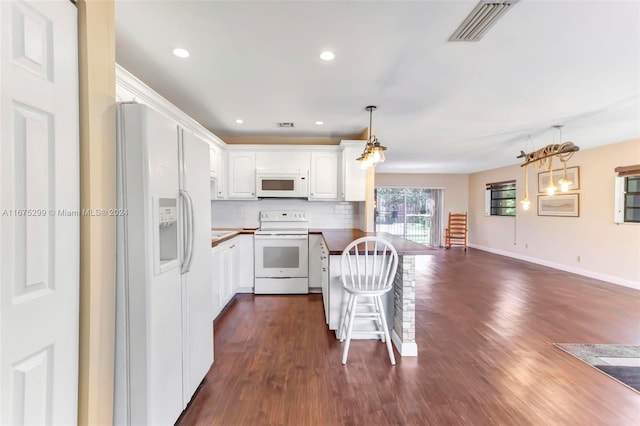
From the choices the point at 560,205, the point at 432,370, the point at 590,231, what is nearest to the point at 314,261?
the point at 432,370

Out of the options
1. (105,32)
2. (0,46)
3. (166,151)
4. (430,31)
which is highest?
(430,31)

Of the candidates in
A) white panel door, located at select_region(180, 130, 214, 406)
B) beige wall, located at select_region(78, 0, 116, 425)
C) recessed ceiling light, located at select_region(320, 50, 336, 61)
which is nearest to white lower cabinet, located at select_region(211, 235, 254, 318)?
white panel door, located at select_region(180, 130, 214, 406)

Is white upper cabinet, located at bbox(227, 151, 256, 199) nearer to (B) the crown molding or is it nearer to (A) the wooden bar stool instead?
(B) the crown molding

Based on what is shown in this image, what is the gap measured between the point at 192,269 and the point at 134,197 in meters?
0.62

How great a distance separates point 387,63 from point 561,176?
19.1 ft

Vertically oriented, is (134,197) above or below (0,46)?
below

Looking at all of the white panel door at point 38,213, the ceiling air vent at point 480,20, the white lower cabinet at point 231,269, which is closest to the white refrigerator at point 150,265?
the white panel door at point 38,213

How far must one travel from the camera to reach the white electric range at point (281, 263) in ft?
13.0

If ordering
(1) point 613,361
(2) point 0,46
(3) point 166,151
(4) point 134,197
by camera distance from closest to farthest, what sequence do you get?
(2) point 0,46
(4) point 134,197
(3) point 166,151
(1) point 613,361

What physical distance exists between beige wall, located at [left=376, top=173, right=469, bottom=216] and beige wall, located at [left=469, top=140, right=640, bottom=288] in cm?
187

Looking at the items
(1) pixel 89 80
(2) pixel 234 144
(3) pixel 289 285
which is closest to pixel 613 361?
(3) pixel 289 285

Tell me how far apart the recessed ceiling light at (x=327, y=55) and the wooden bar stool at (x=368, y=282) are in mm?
1444

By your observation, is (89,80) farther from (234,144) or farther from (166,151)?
(234,144)

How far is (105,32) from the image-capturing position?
125 centimetres
